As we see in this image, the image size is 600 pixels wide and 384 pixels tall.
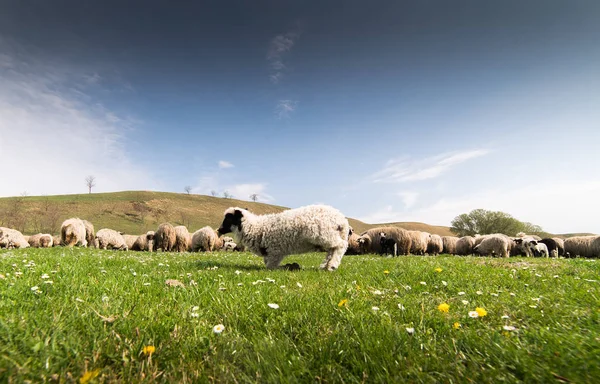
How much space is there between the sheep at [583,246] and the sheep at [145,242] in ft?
156

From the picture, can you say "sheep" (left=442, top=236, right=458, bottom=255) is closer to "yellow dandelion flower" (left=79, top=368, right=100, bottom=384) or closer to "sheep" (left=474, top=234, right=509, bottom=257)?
"sheep" (left=474, top=234, right=509, bottom=257)

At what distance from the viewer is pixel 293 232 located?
974 centimetres

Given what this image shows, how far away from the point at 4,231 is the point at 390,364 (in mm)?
44136

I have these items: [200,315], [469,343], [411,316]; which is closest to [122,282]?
[200,315]

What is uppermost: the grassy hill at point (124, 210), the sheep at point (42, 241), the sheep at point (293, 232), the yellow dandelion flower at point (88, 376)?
the grassy hill at point (124, 210)

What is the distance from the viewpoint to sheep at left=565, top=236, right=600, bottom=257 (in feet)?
107

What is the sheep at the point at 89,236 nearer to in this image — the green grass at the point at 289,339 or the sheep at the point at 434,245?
the green grass at the point at 289,339

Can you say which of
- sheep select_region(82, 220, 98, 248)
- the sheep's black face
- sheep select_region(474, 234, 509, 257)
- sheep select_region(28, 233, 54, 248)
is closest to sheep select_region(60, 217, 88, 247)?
sheep select_region(82, 220, 98, 248)

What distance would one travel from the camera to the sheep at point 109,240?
3566 cm

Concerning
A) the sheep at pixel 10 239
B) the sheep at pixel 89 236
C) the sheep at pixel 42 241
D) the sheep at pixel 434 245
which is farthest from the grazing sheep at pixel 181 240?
the sheep at pixel 434 245

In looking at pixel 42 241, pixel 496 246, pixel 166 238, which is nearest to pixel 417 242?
pixel 496 246

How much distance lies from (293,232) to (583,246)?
4082cm

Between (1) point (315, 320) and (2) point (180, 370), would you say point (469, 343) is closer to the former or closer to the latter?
(1) point (315, 320)

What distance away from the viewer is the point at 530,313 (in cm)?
359
